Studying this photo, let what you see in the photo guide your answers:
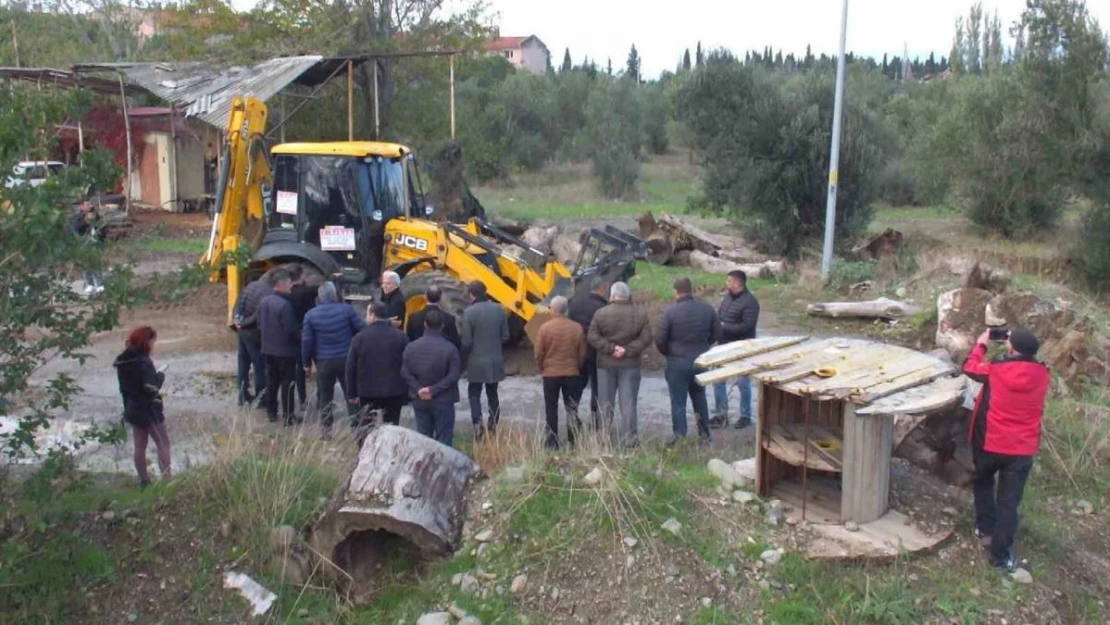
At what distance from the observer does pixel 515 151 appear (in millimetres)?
45594

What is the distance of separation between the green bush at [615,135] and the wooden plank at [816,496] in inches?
1235

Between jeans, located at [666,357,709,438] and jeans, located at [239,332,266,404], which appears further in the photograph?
jeans, located at [239,332,266,404]

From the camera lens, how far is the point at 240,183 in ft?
43.4

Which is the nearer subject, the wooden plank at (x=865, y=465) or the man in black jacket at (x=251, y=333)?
the wooden plank at (x=865, y=465)

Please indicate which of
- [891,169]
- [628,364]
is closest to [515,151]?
[891,169]

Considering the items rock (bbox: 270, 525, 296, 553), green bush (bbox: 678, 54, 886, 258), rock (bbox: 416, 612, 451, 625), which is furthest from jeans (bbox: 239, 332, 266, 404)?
green bush (bbox: 678, 54, 886, 258)

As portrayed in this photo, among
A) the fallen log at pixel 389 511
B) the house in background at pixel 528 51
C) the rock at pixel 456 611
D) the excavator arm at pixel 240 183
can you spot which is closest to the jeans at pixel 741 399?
the fallen log at pixel 389 511

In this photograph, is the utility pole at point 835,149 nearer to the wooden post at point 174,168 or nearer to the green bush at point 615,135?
the wooden post at point 174,168

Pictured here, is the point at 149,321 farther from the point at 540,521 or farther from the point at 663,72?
the point at 663,72

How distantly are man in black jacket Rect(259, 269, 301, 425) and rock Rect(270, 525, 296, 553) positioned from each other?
295 centimetres

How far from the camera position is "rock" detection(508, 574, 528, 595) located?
657cm

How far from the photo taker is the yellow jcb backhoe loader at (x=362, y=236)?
12266mm

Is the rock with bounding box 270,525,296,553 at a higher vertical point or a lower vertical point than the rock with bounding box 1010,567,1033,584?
higher

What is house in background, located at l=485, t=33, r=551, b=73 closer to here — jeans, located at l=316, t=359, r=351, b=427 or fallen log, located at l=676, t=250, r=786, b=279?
fallen log, located at l=676, t=250, r=786, b=279
